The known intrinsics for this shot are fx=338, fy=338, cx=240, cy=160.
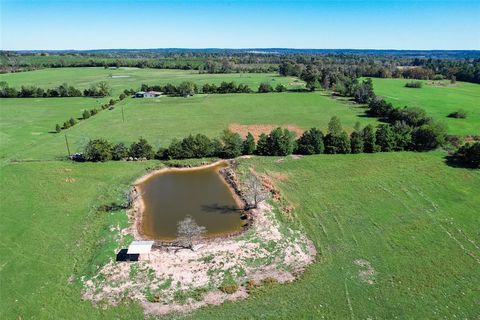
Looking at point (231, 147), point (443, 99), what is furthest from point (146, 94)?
point (443, 99)

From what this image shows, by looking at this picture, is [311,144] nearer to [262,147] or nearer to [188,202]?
[262,147]

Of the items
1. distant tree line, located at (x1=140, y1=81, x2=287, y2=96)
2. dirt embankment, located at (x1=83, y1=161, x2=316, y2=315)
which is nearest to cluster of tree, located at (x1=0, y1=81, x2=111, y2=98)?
distant tree line, located at (x1=140, y1=81, x2=287, y2=96)

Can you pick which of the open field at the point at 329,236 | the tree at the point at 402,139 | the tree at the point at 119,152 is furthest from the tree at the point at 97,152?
the tree at the point at 402,139

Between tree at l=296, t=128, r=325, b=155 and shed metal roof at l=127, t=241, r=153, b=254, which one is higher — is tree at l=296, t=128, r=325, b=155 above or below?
above

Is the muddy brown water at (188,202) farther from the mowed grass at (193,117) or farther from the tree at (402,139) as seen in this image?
the tree at (402,139)

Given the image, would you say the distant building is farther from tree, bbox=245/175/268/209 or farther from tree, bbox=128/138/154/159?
tree, bbox=245/175/268/209

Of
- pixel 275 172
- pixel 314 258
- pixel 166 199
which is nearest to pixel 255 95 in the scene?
pixel 275 172
